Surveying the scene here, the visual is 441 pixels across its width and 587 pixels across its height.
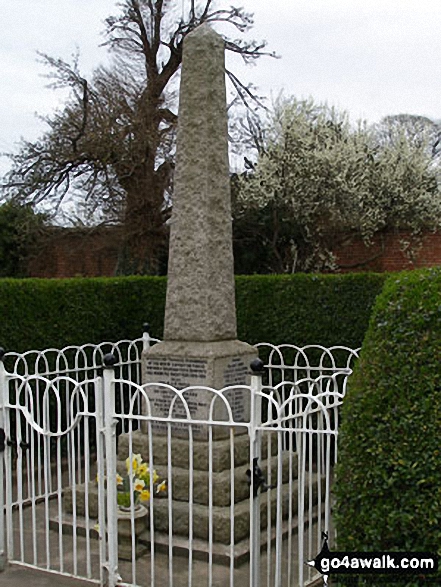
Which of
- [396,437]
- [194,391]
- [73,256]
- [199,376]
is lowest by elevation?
[194,391]

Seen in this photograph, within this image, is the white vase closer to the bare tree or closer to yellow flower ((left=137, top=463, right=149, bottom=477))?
yellow flower ((left=137, top=463, right=149, bottom=477))

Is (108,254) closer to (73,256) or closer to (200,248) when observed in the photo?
(73,256)

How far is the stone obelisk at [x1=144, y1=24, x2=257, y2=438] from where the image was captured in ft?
18.6

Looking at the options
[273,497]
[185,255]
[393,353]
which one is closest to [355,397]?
[393,353]

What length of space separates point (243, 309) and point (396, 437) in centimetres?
533

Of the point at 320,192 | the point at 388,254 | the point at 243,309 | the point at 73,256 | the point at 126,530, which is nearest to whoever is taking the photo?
the point at 126,530

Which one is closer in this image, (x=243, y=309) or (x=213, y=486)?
(x=213, y=486)

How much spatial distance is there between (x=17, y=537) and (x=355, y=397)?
351 centimetres

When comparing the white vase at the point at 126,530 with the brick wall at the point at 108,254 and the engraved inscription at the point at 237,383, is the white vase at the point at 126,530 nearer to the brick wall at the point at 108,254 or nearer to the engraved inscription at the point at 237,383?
the engraved inscription at the point at 237,383

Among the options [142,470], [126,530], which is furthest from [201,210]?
[126,530]

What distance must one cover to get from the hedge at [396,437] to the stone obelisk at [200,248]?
268 cm

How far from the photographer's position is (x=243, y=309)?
8094 millimetres

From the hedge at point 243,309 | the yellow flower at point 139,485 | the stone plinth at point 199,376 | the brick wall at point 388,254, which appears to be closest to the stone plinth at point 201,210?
the stone plinth at point 199,376

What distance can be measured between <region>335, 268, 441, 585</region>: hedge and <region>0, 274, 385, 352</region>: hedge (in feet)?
14.7
